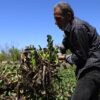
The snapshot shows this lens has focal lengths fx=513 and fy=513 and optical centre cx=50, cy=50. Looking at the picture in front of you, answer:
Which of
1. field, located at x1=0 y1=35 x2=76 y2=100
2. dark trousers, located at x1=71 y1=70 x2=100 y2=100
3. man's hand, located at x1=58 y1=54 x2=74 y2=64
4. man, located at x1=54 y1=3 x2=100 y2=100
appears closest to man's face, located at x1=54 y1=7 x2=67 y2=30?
man, located at x1=54 y1=3 x2=100 y2=100

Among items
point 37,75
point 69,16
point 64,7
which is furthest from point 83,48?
point 37,75

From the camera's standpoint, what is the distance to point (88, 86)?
6.39 m

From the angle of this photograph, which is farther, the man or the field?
the field

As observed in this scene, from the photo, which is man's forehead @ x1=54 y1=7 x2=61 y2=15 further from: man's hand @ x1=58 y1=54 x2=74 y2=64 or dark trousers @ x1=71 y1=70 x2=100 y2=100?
dark trousers @ x1=71 y1=70 x2=100 y2=100

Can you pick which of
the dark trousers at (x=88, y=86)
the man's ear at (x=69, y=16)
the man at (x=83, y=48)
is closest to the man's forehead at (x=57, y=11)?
the man at (x=83, y=48)

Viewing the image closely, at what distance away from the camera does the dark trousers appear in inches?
252

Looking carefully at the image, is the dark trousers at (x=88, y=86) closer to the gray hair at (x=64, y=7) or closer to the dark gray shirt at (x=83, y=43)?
the dark gray shirt at (x=83, y=43)

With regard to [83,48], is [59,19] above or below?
above

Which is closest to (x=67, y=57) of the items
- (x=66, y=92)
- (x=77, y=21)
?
→ (x=77, y=21)

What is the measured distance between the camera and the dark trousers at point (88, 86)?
6.40m

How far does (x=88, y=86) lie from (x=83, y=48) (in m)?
0.48

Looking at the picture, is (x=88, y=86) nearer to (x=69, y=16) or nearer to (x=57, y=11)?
(x=69, y=16)

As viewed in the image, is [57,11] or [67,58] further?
[67,58]

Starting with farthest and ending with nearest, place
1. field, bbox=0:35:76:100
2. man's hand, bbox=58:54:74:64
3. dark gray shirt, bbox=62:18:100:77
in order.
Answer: field, bbox=0:35:76:100
man's hand, bbox=58:54:74:64
dark gray shirt, bbox=62:18:100:77
